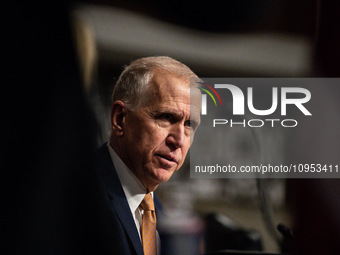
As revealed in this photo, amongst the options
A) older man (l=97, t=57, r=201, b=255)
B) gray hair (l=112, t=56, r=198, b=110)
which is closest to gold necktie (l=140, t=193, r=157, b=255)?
older man (l=97, t=57, r=201, b=255)

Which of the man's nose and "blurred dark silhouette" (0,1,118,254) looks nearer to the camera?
"blurred dark silhouette" (0,1,118,254)

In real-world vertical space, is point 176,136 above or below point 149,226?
above

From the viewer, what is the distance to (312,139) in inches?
36.1

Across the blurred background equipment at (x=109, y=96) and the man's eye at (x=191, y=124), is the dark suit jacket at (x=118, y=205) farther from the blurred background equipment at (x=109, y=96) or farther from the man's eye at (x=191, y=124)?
the man's eye at (x=191, y=124)

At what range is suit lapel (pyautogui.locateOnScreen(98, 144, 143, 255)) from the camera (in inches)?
34.7

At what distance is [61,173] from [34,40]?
30 centimetres

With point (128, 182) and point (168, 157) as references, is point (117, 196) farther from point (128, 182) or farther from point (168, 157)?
point (168, 157)

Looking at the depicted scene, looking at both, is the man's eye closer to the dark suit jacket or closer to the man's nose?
the man's nose

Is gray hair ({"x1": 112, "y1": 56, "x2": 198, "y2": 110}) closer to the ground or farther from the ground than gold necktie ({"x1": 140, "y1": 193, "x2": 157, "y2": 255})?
farther from the ground

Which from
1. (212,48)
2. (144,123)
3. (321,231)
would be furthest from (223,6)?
(321,231)

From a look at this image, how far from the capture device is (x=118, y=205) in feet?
2.91

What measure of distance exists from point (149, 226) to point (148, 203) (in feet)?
0.18

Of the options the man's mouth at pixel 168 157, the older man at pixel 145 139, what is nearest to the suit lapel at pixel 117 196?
the older man at pixel 145 139

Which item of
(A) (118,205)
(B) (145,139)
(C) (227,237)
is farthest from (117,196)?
(C) (227,237)
